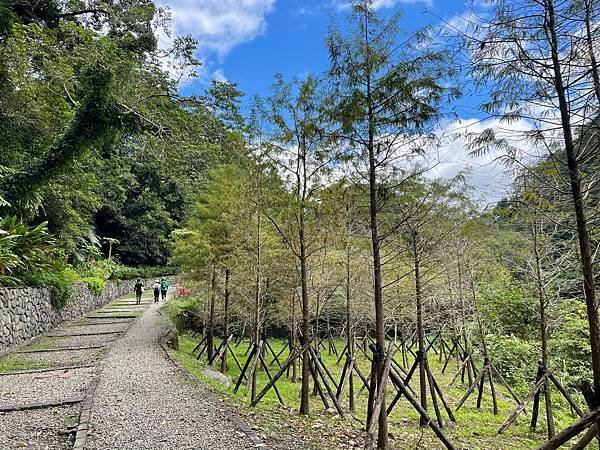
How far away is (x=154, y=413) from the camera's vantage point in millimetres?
5277

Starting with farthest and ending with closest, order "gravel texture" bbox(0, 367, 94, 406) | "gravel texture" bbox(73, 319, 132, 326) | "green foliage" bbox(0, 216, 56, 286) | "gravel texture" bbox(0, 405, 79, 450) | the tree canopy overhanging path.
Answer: "gravel texture" bbox(73, 319, 132, 326)
"green foliage" bbox(0, 216, 56, 286)
"gravel texture" bbox(0, 367, 94, 406)
the tree canopy overhanging path
"gravel texture" bbox(0, 405, 79, 450)

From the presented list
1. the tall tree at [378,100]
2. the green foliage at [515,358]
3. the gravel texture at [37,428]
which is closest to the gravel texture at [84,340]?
the gravel texture at [37,428]

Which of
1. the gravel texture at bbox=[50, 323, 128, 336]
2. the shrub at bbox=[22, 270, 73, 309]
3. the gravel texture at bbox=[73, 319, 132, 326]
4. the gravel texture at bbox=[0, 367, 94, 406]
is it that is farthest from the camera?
the gravel texture at bbox=[73, 319, 132, 326]

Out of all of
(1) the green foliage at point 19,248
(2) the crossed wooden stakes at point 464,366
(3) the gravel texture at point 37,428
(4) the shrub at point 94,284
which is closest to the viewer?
(3) the gravel texture at point 37,428

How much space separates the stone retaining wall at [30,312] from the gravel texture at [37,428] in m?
4.83

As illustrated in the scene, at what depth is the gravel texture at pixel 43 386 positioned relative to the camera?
603 cm

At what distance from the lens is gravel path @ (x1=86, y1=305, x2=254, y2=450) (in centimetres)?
433

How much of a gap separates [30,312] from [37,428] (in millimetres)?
7488

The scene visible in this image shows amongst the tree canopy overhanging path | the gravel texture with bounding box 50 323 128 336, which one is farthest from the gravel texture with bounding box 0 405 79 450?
the gravel texture with bounding box 50 323 128 336

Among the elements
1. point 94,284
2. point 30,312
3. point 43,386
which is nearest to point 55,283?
point 30,312

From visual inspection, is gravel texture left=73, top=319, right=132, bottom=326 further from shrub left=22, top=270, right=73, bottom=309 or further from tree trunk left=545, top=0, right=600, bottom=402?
tree trunk left=545, top=0, right=600, bottom=402

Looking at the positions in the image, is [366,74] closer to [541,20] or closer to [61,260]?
[541,20]

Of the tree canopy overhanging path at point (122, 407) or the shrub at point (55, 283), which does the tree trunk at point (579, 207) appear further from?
the shrub at point (55, 283)

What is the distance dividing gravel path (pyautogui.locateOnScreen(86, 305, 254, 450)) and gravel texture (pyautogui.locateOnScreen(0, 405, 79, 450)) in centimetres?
29
